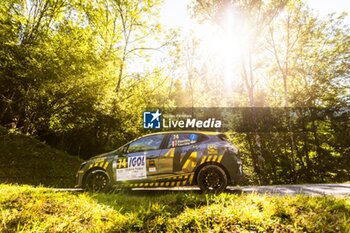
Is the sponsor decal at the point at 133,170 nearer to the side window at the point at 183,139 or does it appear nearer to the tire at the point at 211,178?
the side window at the point at 183,139

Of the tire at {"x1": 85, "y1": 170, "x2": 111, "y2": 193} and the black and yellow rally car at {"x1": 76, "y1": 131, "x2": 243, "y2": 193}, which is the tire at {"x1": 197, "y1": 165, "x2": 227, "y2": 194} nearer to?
the black and yellow rally car at {"x1": 76, "y1": 131, "x2": 243, "y2": 193}

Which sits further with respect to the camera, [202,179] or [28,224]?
[202,179]

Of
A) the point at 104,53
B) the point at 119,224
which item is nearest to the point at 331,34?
the point at 104,53

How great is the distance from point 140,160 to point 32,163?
255 inches

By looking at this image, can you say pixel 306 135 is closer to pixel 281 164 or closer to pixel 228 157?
pixel 281 164

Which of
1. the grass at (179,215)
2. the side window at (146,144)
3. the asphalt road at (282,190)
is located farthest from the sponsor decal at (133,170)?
the grass at (179,215)

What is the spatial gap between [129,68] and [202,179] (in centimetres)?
1302

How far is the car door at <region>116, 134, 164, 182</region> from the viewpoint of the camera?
19.4ft

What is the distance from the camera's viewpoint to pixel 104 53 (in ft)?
41.1

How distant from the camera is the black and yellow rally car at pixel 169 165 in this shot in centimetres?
560

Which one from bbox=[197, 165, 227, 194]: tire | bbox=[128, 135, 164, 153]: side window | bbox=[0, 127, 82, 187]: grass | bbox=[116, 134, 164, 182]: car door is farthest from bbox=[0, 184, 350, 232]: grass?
bbox=[0, 127, 82, 187]: grass

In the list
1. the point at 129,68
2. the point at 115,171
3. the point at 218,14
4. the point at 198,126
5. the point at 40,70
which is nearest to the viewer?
the point at 115,171

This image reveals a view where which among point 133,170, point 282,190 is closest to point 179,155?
point 133,170

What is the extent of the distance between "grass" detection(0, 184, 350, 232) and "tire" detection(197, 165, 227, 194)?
127 cm
